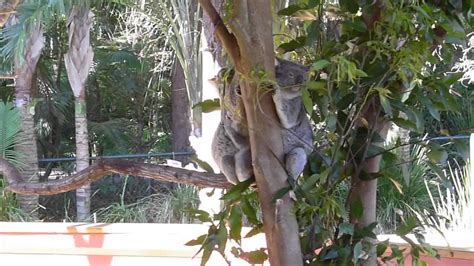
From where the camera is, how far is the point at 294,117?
1.54m

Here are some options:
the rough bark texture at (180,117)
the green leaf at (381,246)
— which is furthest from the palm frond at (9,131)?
the green leaf at (381,246)

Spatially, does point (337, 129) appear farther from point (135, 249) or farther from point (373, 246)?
point (135, 249)

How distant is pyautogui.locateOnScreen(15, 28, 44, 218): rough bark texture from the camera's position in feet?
18.5

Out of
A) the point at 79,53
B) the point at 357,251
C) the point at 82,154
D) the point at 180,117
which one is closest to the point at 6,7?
the point at 357,251

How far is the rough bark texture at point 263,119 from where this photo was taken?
0.98m

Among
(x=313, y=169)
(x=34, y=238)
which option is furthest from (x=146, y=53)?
(x=313, y=169)

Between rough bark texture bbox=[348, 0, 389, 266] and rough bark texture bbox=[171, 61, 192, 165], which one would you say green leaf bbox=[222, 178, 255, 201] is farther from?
rough bark texture bbox=[171, 61, 192, 165]

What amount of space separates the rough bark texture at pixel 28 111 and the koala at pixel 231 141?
4.14m

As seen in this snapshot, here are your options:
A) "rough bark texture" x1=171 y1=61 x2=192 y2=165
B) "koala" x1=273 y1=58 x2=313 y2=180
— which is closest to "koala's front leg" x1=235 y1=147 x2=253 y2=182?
"koala" x1=273 y1=58 x2=313 y2=180

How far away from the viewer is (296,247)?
3.60 feet

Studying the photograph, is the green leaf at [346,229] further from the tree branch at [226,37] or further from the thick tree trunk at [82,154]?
the thick tree trunk at [82,154]

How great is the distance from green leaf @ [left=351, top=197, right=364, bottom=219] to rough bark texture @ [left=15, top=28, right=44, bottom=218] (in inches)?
191

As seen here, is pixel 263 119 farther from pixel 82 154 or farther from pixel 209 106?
pixel 82 154

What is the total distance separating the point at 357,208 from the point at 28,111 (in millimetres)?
5214
